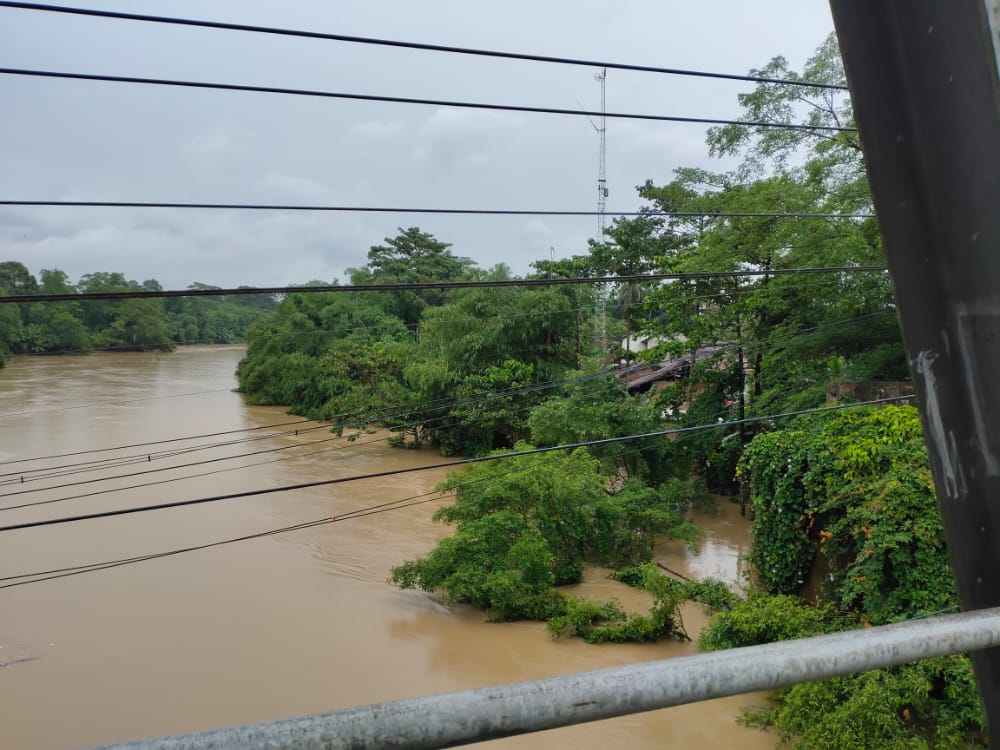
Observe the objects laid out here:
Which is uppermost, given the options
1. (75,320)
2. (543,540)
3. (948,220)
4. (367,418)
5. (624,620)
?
(75,320)

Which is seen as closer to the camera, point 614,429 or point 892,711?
point 892,711

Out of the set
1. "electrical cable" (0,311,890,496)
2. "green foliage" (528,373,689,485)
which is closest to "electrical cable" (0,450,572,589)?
"electrical cable" (0,311,890,496)

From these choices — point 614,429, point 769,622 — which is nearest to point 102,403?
point 614,429

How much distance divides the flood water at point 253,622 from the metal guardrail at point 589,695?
619cm

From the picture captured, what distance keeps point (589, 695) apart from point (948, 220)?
65 centimetres

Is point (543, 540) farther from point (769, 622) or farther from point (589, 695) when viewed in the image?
point (589, 695)

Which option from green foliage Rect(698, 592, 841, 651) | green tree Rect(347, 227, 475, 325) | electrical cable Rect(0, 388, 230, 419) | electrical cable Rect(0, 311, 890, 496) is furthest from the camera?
green tree Rect(347, 227, 475, 325)

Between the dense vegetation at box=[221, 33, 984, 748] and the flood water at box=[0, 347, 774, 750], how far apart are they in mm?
546

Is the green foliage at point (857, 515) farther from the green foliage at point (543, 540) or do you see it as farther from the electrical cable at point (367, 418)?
the electrical cable at point (367, 418)

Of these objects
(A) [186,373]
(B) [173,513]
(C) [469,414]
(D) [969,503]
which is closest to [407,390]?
(C) [469,414]

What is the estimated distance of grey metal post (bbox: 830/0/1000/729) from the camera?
30.3 inches

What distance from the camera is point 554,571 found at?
10.2 m

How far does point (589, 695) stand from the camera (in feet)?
1.66

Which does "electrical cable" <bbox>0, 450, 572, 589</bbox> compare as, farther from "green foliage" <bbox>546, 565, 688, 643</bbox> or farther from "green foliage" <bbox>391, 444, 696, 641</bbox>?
"green foliage" <bbox>546, 565, 688, 643</bbox>
